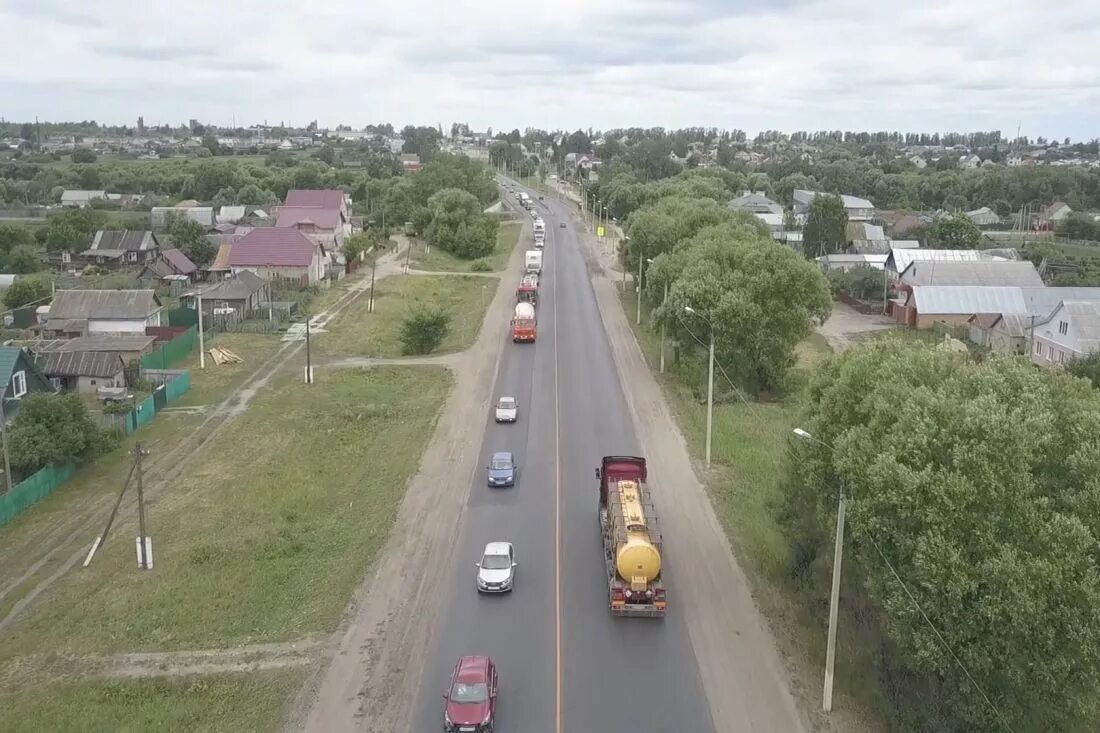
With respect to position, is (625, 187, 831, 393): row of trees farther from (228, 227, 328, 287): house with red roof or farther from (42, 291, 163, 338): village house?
(228, 227, 328, 287): house with red roof

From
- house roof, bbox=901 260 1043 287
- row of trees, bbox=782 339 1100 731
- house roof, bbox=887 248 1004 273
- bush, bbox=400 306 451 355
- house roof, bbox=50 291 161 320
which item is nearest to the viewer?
row of trees, bbox=782 339 1100 731

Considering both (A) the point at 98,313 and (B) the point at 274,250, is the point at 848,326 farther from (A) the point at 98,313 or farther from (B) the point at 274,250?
(A) the point at 98,313

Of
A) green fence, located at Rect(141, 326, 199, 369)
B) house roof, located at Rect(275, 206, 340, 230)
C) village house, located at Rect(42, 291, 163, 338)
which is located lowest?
green fence, located at Rect(141, 326, 199, 369)

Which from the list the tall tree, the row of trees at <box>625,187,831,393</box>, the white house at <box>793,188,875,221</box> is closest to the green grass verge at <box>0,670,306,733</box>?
the row of trees at <box>625,187,831,393</box>

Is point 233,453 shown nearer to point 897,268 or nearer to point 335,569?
point 335,569

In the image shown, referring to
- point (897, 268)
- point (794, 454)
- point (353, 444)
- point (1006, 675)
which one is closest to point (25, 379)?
point (353, 444)

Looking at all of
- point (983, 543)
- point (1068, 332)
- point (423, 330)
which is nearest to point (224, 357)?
point (423, 330)

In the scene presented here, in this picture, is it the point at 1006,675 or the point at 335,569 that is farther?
the point at 335,569
